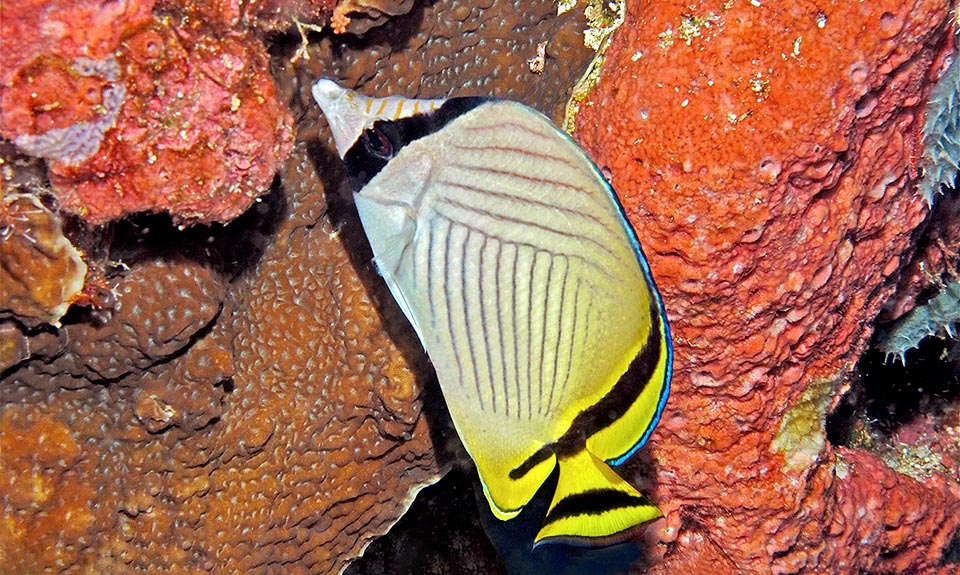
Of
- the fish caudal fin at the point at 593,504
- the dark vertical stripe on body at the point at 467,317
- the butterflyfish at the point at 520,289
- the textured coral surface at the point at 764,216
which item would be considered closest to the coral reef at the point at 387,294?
the textured coral surface at the point at 764,216

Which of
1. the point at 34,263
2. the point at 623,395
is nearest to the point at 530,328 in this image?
the point at 623,395

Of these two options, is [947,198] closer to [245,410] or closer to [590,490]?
[590,490]

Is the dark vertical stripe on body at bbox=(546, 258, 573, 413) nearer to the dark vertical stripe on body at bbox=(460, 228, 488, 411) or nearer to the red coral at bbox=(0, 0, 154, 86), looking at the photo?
the dark vertical stripe on body at bbox=(460, 228, 488, 411)

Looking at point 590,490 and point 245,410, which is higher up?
point 590,490

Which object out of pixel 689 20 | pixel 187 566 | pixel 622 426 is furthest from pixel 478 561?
pixel 689 20

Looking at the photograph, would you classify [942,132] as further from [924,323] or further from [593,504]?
[593,504]

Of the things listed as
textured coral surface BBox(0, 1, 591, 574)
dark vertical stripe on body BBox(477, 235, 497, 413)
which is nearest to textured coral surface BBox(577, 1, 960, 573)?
textured coral surface BBox(0, 1, 591, 574)
